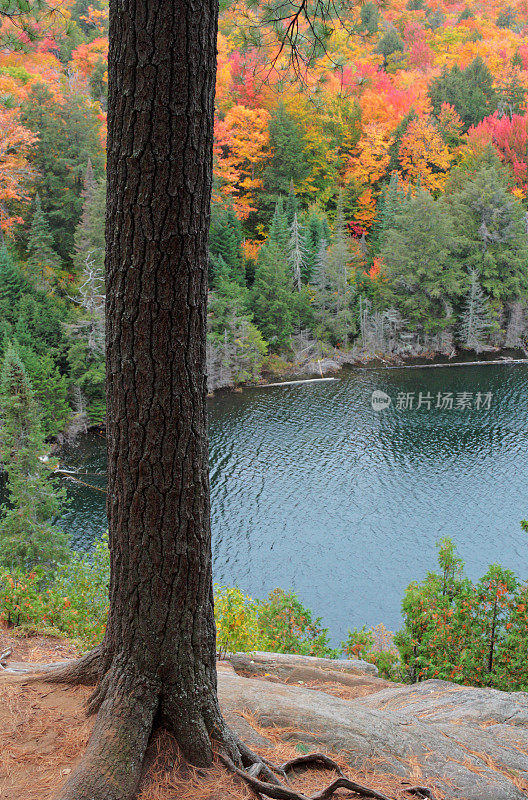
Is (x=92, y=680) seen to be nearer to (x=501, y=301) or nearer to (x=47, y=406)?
(x=47, y=406)

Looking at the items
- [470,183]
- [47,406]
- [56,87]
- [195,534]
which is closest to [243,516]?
[47,406]

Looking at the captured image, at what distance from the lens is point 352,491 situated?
20516 millimetres

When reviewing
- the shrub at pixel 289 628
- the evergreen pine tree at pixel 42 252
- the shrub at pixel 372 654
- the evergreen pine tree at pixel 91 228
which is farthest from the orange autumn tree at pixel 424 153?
the shrub at pixel 289 628

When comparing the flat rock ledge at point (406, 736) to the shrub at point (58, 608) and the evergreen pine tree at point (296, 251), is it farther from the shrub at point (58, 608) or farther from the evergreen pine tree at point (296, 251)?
the evergreen pine tree at point (296, 251)

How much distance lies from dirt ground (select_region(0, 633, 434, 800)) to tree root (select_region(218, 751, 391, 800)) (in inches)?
1.6

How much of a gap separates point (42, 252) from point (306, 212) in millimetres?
17747

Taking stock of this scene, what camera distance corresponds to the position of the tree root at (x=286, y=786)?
103 inches

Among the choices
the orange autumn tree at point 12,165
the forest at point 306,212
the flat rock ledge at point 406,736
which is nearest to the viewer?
the flat rock ledge at point 406,736

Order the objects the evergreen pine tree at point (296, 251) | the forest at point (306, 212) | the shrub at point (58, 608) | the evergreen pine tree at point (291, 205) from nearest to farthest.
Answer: the shrub at point (58, 608)
the forest at point (306, 212)
the evergreen pine tree at point (296, 251)
the evergreen pine tree at point (291, 205)

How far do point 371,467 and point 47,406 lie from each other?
1266 centimetres

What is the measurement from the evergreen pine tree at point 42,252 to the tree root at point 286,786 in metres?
27.7

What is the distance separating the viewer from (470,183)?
37.0 metres

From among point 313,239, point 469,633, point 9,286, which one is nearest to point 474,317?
point 313,239

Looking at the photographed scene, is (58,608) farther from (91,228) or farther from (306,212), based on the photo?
(306,212)
